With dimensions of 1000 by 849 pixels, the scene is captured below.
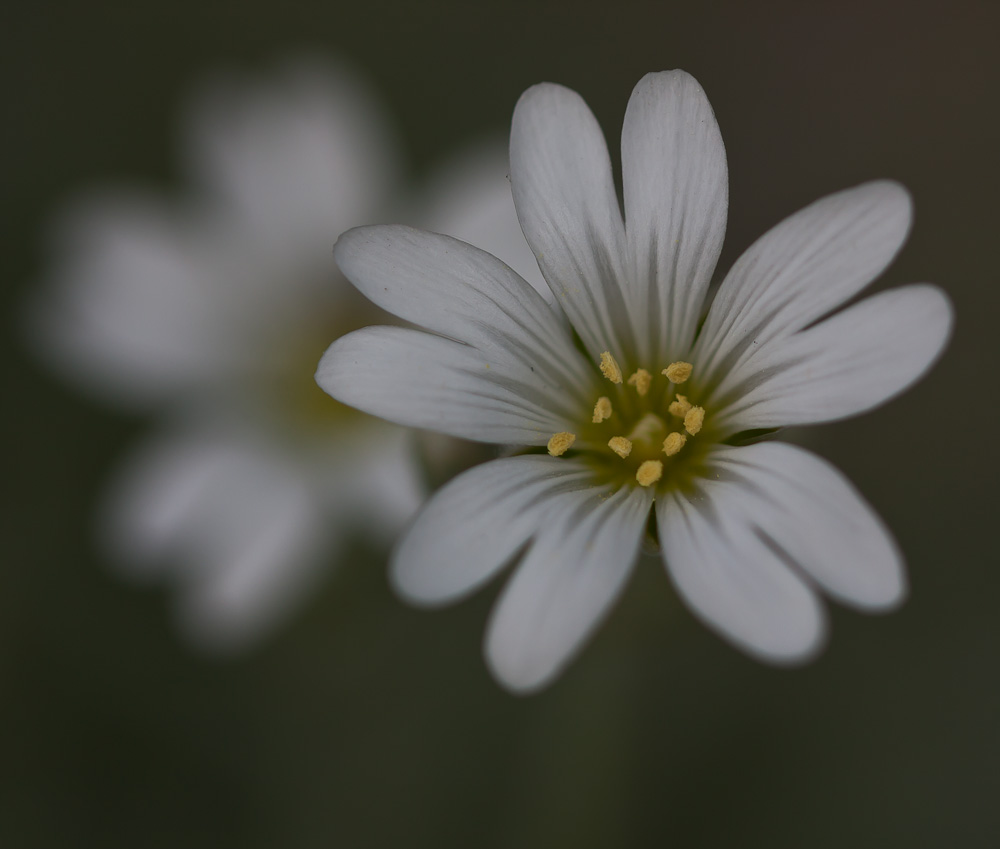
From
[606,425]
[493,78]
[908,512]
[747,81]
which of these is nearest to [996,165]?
[747,81]

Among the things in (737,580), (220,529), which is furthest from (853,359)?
(220,529)

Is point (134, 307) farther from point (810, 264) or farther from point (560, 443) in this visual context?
point (810, 264)

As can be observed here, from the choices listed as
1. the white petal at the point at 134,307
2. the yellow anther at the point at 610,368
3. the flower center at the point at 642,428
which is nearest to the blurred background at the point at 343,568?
the white petal at the point at 134,307

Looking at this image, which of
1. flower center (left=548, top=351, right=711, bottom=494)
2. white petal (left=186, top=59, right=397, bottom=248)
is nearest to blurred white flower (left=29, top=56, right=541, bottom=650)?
white petal (left=186, top=59, right=397, bottom=248)

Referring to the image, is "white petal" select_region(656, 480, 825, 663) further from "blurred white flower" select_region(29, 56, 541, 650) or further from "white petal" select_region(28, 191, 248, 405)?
"white petal" select_region(28, 191, 248, 405)

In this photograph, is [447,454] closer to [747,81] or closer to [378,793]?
[378,793]
